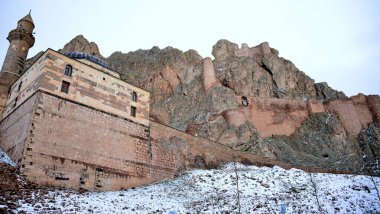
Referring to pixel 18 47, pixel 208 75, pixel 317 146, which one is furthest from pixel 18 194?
pixel 208 75

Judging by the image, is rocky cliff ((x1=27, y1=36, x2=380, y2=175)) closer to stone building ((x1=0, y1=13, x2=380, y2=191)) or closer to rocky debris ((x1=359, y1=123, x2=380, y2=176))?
rocky debris ((x1=359, y1=123, x2=380, y2=176))

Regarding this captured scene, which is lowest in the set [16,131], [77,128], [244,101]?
[16,131]

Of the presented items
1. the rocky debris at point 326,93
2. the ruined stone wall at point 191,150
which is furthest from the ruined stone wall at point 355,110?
the ruined stone wall at point 191,150

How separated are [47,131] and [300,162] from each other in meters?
34.0

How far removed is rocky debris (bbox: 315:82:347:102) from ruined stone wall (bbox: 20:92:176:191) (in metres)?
45.7

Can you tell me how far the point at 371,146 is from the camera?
49062mm

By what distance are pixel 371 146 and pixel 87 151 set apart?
145 ft

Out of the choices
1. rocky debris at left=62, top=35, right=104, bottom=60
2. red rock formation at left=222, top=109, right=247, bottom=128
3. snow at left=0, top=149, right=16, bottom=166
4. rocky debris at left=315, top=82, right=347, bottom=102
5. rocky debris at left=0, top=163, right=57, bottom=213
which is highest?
rocky debris at left=62, top=35, right=104, bottom=60

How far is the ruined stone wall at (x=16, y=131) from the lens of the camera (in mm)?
19578

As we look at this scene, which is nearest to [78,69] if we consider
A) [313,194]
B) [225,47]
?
[313,194]

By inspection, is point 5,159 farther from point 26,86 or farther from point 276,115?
point 276,115

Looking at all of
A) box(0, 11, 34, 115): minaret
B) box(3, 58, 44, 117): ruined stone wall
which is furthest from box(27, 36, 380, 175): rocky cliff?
box(3, 58, 44, 117): ruined stone wall

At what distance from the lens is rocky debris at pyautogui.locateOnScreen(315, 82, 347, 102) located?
61969mm

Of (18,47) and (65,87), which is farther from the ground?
(18,47)
